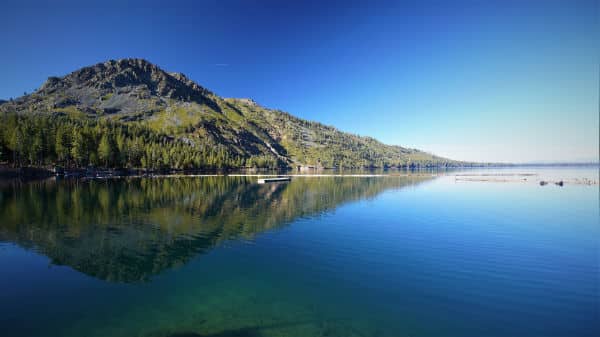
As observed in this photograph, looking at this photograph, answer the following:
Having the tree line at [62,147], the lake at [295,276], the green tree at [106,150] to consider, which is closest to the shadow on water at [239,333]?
the lake at [295,276]

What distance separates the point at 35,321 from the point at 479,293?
3325cm

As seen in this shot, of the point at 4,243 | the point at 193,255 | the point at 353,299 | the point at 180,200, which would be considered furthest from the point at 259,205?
the point at 353,299

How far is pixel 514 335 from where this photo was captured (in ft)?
53.5

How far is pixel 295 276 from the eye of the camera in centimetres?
2527

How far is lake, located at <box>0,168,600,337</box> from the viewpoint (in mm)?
17344

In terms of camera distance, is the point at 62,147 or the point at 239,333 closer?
the point at 239,333

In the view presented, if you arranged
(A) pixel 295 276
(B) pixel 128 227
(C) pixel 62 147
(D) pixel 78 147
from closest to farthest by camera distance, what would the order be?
(A) pixel 295 276 < (B) pixel 128 227 < (C) pixel 62 147 < (D) pixel 78 147

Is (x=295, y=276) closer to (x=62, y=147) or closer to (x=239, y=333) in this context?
(x=239, y=333)

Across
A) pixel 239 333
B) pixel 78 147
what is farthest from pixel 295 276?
pixel 78 147

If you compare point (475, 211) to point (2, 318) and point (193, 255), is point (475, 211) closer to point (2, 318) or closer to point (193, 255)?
point (193, 255)

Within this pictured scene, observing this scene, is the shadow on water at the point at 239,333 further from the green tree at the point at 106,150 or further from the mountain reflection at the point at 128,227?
the green tree at the point at 106,150

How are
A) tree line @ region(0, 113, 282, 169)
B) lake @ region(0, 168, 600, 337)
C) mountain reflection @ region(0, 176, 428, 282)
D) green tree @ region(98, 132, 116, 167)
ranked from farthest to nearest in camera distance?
1. green tree @ region(98, 132, 116, 167)
2. tree line @ region(0, 113, 282, 169)
3. mountain reflection @ region(0, 176, 428, 282)
4. lake @ region(0, 168, 600, 337)

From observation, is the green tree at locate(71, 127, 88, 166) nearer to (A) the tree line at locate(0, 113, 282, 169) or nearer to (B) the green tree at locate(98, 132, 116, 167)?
(A) the tree line at locate(0, 113, 282, 169)

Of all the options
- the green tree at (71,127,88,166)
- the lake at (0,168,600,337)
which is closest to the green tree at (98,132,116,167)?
the green tree at (71,127,88,166)
